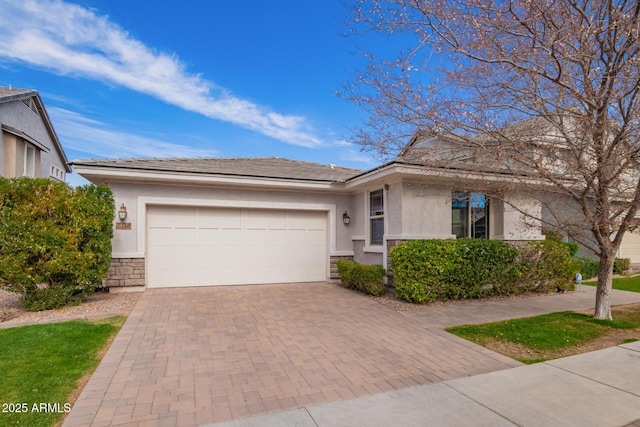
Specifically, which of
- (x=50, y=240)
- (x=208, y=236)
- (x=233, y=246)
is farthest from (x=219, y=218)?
(x=50, y=240)

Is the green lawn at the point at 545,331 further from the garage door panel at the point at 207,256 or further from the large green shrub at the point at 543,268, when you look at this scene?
the garage door panel at the point at 207,256

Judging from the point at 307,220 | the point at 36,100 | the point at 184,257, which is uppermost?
the point at 36,100

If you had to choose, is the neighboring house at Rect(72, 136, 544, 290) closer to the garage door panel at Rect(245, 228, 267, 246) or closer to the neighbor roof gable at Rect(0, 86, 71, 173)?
the garage door panel at Rect(245, 228, 267, 246)

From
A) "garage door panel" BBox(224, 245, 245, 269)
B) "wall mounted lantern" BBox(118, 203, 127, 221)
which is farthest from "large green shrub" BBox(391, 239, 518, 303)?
"wall mounted lantern" BBox(118, 203, 127, 221)

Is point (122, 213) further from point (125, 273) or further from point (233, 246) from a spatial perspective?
point (233, 246)

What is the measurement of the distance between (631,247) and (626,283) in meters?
5.63

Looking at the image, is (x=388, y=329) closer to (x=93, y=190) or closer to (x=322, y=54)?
(x=93, y=190)

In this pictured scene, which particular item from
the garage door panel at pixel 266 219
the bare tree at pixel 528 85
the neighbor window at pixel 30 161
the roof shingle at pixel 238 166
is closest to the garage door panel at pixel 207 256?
the garage door panel at pixel 266 219

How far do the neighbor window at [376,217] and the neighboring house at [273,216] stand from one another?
3 centimetres

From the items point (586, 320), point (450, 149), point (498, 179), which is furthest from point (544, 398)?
point (498, 179)

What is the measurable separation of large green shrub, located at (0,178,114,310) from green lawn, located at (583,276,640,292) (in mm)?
13533

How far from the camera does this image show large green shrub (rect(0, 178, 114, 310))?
638 centimetres

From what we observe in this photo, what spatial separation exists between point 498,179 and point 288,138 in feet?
29.5

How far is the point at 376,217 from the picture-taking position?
9.53m
